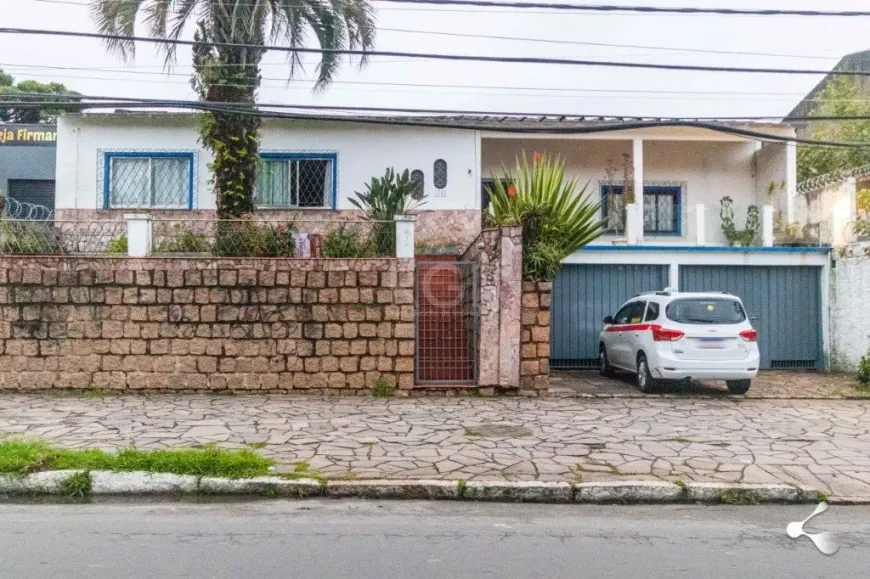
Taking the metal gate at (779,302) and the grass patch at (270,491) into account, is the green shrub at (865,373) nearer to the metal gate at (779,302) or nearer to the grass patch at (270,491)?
the metal gate at (779,302)

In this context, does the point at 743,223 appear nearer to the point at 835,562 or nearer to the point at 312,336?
the point at 312,336

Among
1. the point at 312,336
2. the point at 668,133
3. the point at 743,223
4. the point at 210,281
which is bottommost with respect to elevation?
the point at 312,336

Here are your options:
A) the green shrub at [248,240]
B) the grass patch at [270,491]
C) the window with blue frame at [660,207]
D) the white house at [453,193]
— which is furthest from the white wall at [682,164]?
the grass patch at [270,491]

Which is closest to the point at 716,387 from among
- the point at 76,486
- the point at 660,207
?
the point at 660,207

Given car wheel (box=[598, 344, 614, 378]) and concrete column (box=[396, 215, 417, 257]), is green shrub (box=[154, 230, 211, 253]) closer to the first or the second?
concrete column (box=[396, 215, 417, 257])

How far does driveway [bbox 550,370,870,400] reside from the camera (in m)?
10.8

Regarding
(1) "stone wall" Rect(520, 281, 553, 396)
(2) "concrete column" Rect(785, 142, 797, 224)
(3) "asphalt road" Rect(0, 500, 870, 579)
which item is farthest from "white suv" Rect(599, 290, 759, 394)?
(2) "concrete column" Rect(785, 142, 797, 224)

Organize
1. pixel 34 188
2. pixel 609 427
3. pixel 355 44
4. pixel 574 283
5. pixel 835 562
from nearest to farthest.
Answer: pixel 835 562
pixel 609 427
pixel 355 44
pixel 574 283
pixel 34 188

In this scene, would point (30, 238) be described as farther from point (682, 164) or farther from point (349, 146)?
point (682, 164)

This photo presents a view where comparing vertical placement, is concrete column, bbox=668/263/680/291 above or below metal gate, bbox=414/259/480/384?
above

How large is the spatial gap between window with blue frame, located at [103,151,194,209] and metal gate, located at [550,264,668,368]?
7.97 metres

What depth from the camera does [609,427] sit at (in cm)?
834

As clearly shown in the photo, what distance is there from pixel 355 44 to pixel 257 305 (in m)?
5.19

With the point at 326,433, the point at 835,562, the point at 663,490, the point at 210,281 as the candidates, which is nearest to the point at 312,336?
the point at 210,281
